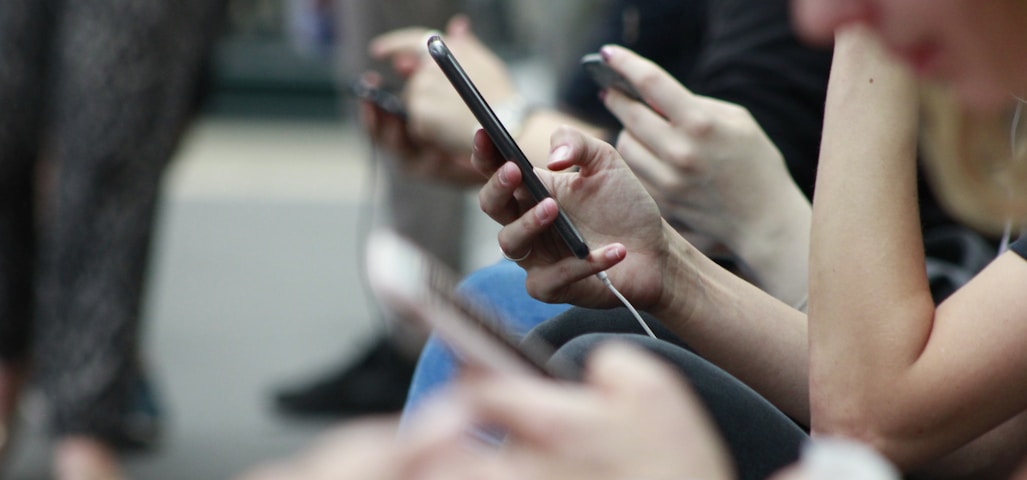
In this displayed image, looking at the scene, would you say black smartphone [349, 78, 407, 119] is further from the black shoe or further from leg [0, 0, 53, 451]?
the black shoe

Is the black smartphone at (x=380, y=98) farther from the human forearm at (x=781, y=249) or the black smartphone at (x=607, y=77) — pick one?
the human forearm at (x=781, y=249)

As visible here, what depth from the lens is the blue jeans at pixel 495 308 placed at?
2.97ft

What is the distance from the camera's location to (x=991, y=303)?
78 cm

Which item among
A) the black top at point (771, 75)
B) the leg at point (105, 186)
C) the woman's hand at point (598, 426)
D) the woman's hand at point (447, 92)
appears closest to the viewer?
the woman's hand at point (598, 426)

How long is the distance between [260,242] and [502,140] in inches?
120

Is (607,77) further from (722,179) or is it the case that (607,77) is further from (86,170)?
(86,170)

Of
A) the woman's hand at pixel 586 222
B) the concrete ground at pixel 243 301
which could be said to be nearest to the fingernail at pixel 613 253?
the woman's hand at pixel 586 222

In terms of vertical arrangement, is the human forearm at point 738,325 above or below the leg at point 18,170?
above

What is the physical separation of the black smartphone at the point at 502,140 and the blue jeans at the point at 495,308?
84 mm

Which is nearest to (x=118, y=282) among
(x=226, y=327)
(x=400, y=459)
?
(x=226, y=327)

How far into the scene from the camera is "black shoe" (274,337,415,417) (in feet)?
8.30

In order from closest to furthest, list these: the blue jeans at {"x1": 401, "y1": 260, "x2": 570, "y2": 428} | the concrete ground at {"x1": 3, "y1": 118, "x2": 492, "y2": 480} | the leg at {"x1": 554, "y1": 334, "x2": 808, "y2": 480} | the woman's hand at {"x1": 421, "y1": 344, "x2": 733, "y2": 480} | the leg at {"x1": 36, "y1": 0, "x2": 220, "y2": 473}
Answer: the woman's hand at {"x1": 421, "y1": 344, "x2": 733, "y2": 480}
the leg at {"x1": 554, "y1": 334, "x2": 808, "y2": 480}
the blue jeans at {"x1": 401, "y1": 260, "x2": 570, "y2": 428}
the leg at {"x1": 36, "y1": 0, "x2": 220, "y2": 473}
the concrete ground at {"x1": 3, "y1": 118, "x2": 492, "y2": 480}

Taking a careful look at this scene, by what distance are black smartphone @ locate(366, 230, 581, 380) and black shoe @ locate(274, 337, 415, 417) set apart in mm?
1935

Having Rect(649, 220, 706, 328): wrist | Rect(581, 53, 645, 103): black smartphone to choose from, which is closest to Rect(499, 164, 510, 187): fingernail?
Rect(649, 220, 706, 328): wrist
